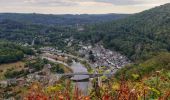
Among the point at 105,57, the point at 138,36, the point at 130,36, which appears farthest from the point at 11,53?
the point at 138,36

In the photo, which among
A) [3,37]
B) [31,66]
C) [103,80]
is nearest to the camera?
[103,80]

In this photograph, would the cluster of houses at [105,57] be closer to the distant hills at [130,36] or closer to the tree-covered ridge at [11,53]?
the distant hills at [130,36]

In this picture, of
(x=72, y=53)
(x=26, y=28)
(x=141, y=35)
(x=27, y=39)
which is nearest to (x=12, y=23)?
(x=26, y=28)

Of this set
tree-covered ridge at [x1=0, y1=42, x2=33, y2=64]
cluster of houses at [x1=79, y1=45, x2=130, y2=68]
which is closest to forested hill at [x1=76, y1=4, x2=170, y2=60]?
cluster of houses at [x1=79, y1=45, x2=130, y2=68]

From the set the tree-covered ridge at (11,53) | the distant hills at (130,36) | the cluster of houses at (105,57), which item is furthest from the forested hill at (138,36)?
the tree-covered ridge at (11,53)

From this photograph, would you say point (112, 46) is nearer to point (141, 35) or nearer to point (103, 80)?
point (141, 35)

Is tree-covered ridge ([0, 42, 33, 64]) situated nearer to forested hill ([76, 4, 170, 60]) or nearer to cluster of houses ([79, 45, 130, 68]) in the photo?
cluster of houses ([79, 45, 130, 68])
